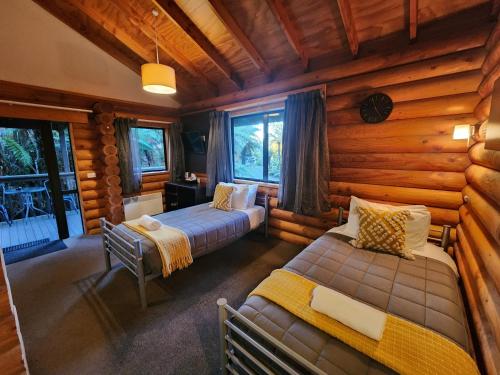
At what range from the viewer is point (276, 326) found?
1188mm

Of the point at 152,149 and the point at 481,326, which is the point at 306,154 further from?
the point at 152,149

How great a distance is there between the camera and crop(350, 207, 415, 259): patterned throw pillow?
1918 mm

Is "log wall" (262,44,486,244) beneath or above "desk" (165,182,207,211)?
above

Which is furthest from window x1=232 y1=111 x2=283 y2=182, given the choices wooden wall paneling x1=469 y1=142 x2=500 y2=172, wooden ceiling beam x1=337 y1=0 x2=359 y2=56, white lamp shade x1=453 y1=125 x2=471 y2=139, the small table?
the small table

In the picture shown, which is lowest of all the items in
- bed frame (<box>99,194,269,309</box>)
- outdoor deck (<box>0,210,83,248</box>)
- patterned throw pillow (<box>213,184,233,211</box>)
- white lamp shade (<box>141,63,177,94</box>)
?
outdoor deck (<box>0,210,83,248</box>)

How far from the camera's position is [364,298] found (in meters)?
1.40

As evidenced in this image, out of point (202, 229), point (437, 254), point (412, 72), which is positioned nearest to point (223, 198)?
point (202, 229)

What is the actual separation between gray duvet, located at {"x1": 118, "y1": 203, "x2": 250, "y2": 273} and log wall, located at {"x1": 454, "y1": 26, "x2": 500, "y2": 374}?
2.29 m

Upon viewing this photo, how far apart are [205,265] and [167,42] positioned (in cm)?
328

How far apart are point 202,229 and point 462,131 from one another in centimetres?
277

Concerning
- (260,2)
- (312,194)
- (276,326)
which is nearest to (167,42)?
(260,2)

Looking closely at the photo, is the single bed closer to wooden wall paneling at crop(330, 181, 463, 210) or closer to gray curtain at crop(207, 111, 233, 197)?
wooden wall paneling at crop(330, 181, 463, 210)

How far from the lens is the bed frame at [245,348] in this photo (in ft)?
3.45

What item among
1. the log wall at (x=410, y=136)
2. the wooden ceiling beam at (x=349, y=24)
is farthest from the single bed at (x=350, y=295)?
the wooden ceiling beam at (x=349, y=24)
